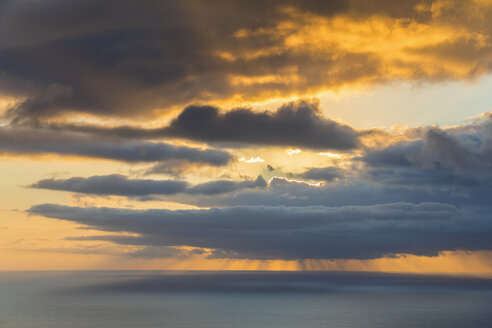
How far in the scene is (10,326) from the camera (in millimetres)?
179625

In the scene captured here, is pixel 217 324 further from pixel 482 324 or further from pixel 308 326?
pixel 482 324

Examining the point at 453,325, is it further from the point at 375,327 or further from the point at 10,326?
the point at 10,326

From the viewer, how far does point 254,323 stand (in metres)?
196

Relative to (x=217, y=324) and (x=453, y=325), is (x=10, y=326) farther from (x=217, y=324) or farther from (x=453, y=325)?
(x=453, y=325)

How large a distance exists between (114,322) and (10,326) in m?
34.5

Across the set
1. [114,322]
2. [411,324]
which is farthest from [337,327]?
[114,322]

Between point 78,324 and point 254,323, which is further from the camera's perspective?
point 254,323

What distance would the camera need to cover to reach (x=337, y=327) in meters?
192

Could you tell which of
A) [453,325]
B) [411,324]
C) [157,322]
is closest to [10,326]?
[157,322]

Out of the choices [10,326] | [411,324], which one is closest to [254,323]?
[411,324]

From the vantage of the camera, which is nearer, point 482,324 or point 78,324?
point 78,324

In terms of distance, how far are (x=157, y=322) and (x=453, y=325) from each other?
108054 mm

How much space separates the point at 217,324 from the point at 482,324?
98968 mm

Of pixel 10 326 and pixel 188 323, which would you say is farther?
pixel 188 323
